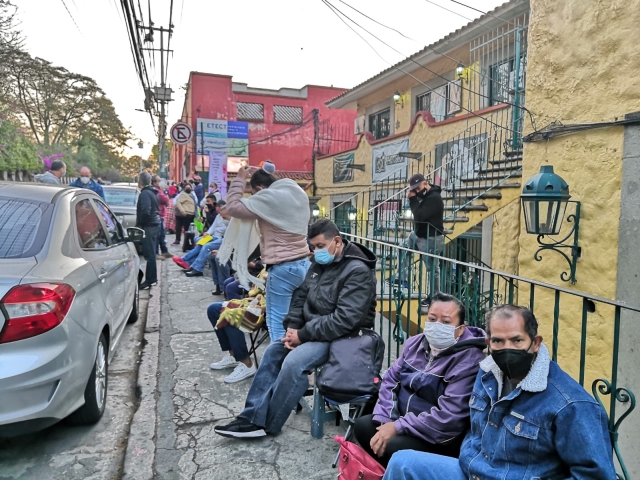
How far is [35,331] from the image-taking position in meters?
2.53

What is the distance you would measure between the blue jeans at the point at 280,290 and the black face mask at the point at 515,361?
212cm

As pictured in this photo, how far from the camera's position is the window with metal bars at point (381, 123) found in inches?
576

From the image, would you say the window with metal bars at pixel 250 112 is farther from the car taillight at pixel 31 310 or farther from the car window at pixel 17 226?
the car taillight at pixel 31 310

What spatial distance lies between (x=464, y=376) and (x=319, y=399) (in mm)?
1120

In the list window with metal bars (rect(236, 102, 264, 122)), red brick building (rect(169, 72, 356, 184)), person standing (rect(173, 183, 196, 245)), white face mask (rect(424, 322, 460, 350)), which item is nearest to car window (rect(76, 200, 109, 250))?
white face mask (rect(424, 322, 460, 350))

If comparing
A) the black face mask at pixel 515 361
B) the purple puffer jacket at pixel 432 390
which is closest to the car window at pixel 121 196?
the purple puffer jacket at pixel 432 390

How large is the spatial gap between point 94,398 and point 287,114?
23889mm

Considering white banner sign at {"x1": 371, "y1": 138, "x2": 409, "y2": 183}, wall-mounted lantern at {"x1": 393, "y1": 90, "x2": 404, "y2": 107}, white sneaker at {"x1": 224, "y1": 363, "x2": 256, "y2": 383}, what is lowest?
white sneaker at {"x1": 224, "y1": 363, "x2": 256, "y2": 383}

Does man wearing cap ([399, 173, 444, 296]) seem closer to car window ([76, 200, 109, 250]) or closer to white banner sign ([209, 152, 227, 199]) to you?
car window ([76, 200, 109, 250])

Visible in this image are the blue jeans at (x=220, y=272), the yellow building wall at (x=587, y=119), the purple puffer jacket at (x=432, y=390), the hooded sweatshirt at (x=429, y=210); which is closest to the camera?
the purple puffer jacket at (x=432, y=390)

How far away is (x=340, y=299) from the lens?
2.93 meters

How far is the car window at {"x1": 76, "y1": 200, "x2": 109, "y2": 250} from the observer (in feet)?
11.5

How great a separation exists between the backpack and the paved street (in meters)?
1.31

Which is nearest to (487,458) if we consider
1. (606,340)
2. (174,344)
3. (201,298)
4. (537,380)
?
(537,380)
